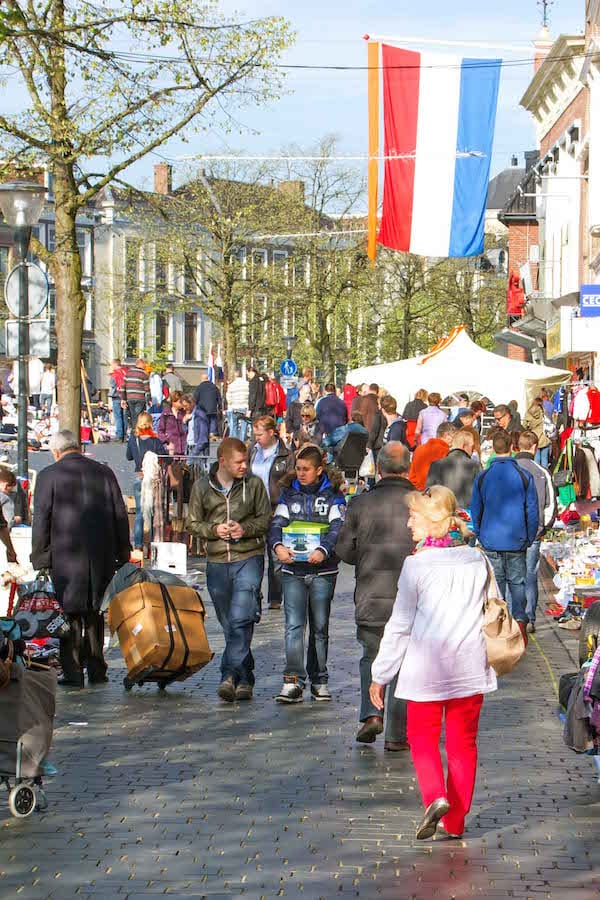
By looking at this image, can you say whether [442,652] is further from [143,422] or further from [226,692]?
[143,422]

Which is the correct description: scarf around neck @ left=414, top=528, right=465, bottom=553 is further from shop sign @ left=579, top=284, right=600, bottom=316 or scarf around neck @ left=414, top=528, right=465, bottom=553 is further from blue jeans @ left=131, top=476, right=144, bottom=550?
blue jeans @ left=131, top=476, right=144, bottom=550

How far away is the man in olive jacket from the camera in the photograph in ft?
34.4

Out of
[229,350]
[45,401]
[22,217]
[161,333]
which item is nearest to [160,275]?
[161,333]

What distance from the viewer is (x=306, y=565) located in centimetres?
1030

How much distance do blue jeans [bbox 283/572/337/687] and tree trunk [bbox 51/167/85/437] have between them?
9.92m

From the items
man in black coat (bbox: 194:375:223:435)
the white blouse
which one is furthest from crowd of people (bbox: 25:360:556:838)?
man in black coat (bbox: 194:375:223:435)

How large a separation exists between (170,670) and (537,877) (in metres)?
4.89

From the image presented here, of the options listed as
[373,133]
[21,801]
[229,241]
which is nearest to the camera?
[21,801]

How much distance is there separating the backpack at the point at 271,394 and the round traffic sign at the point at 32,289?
Result: 64.7 ft

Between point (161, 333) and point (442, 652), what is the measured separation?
3136 inches

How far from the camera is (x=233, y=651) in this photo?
10492mm

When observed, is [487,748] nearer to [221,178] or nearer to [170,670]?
[170,670]

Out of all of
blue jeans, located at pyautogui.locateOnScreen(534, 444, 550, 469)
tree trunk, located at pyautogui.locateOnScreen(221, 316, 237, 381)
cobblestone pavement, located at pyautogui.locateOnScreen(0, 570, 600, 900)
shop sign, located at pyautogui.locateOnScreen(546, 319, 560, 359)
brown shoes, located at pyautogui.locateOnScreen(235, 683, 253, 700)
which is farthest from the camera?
tree trunk, located at pyautogui.locateOnScreen(221, 316, 237, 381)

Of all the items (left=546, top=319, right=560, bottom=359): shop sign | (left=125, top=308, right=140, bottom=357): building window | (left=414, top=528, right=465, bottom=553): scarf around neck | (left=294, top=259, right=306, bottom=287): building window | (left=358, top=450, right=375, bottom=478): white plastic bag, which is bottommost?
(left=358, top=450, right=375, bottom=478): white plastic bag
